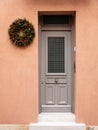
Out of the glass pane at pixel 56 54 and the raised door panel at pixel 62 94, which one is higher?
the glass pane at pixel 56 54

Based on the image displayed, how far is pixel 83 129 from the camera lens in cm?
872

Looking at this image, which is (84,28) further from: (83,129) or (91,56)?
(83,129)

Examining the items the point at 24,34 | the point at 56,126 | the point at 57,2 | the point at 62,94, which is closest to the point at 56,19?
the point at 57,2

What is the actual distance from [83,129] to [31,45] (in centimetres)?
283

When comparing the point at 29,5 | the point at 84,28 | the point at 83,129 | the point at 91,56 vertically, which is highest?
the point at 29,5

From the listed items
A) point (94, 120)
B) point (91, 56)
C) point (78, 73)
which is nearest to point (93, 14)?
point (91, 56)

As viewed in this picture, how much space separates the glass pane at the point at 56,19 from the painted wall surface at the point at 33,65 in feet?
2.71

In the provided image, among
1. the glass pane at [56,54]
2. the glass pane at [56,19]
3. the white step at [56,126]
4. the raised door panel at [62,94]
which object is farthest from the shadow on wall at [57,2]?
the white step at [56,126]

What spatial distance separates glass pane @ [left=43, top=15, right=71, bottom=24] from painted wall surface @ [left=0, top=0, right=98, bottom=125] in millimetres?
827

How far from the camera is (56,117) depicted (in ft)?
30.4

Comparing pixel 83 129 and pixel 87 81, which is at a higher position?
pixel 87 81

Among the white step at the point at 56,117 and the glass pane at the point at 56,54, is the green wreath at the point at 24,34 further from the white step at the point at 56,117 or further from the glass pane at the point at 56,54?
the white step at the point at 56,117

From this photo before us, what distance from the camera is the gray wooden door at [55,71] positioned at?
9.71 meters

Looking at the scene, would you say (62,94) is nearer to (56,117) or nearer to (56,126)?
(56,117)
